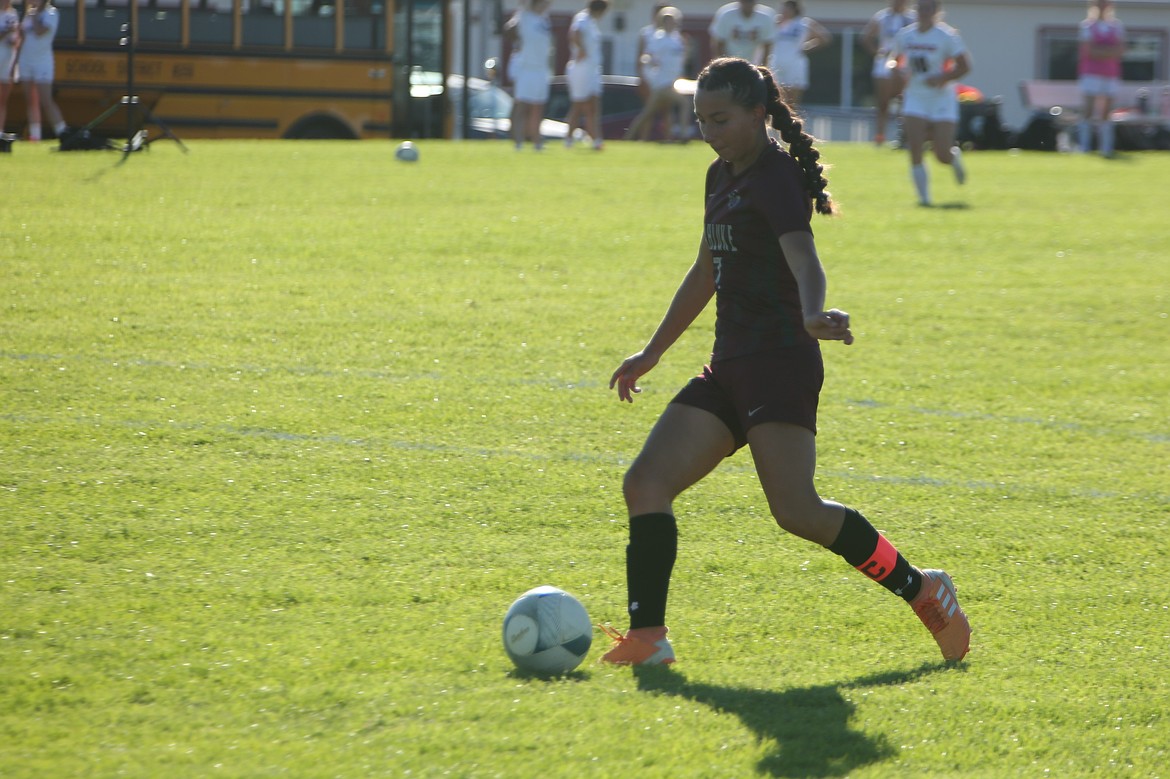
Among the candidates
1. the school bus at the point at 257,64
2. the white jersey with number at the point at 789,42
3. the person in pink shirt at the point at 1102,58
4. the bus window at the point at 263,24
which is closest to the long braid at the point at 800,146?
the school bus at the point at 257,64

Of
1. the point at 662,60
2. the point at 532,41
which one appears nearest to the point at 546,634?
the point at 532,41

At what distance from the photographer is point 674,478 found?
4.18m

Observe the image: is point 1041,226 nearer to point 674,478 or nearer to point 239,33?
point 674,478

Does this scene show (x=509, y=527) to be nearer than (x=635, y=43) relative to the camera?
Yes

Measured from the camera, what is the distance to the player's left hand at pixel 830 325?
3787mm

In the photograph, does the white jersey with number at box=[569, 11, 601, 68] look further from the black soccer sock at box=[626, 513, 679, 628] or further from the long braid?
the black soccer sock at box=[626, 513, 679, 628]

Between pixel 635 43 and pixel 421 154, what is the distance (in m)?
22.3

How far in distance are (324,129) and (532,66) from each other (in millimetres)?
5068

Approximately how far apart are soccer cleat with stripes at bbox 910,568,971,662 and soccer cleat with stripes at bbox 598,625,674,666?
77cm

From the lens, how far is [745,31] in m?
21.1

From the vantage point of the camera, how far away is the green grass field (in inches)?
147

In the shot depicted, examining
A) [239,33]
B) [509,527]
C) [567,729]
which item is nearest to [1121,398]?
[509,527]

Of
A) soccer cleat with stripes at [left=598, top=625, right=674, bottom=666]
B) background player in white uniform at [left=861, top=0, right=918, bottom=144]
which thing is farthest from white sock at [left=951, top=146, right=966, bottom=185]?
soccer cleat with stripes at [left=598, top=625, right=674, bottom=666]

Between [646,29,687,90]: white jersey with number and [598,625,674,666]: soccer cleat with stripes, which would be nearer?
[598,625,674,666]: soccer cleat with stripes
